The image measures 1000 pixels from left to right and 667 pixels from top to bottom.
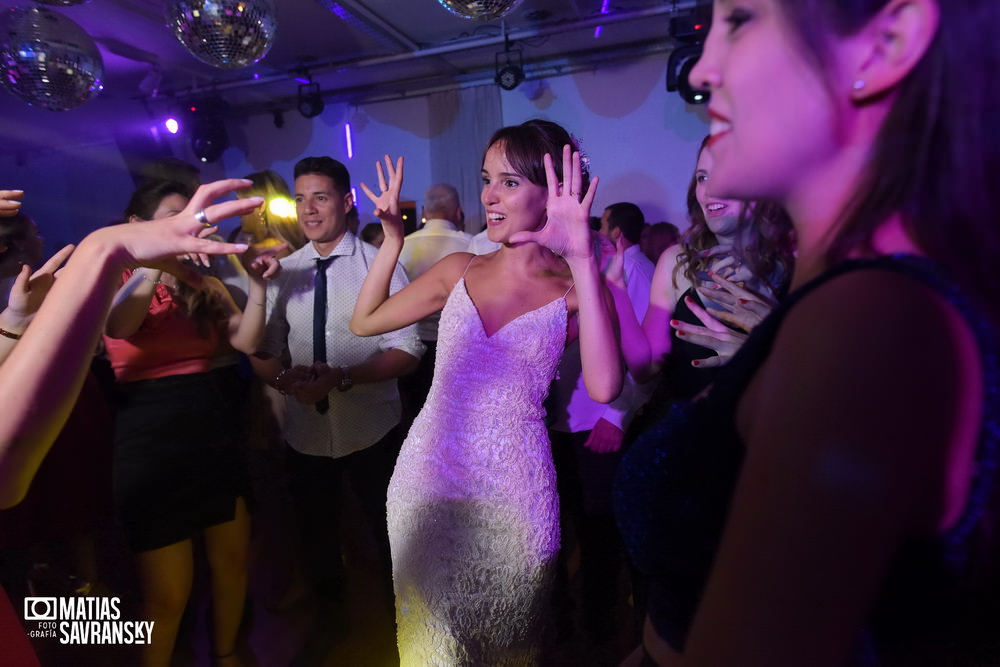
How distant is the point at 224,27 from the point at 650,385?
86.1 inches

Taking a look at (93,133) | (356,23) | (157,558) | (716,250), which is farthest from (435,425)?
(93,133)

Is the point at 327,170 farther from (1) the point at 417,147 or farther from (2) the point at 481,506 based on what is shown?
(1) the point at 417,147

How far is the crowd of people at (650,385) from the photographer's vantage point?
40cm

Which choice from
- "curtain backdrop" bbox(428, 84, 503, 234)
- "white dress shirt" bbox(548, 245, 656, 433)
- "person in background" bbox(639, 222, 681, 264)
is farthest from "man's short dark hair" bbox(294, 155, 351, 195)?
"curtain backdrop" bbox(428, 84, 503, 234)

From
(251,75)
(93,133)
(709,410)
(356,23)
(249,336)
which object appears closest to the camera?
(709,410)

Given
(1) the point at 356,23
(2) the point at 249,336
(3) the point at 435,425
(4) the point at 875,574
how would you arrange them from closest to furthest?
(4) the point at 875,574
(3) the point at 435,425
(2) the point at 249,336
(1) the point at 356,23

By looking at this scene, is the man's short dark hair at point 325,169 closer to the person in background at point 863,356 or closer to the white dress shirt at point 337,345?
the white dress shirt at point 337,345

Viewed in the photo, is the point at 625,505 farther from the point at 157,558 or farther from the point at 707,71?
the point at 157,558

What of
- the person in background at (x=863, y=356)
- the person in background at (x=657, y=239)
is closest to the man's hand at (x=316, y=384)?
the person in background at (x=863, y=356)

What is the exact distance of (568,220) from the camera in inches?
56.7

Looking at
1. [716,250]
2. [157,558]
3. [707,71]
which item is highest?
[707,71]

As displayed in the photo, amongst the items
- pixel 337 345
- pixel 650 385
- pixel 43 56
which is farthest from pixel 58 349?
pixel 43 56

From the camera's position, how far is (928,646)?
1.59 feet

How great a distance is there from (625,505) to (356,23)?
19.4 feet
